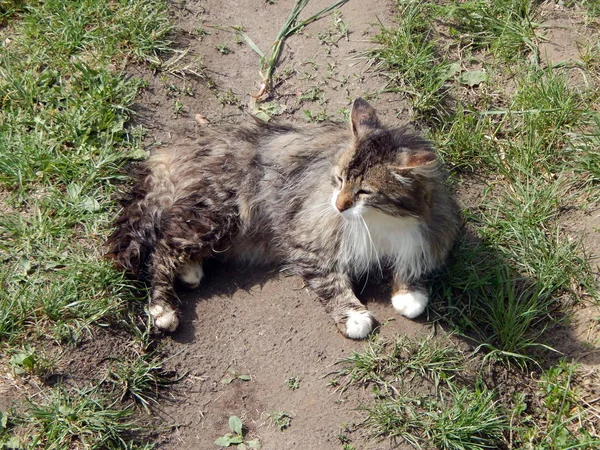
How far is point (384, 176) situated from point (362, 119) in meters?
0.49

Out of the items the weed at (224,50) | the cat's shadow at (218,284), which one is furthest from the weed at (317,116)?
the cat's shadow at (218,284)

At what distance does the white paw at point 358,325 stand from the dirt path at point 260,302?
0.24ft

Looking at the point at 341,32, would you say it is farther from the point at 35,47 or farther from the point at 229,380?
the point at 229,380

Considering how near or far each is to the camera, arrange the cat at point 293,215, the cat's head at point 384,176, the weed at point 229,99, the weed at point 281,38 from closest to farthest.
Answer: the cat's head at point 384,176, the cat at point 293,215, the weed at point 229,99, the weed at point 281,38

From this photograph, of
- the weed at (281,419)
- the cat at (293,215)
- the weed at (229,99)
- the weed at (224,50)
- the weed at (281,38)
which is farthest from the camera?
the weed at (224,50)

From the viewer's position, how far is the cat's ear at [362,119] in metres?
4.30

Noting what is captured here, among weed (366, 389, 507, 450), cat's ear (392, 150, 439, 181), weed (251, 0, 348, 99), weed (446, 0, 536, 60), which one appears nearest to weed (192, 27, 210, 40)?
weed (251, 0, 348, 99)

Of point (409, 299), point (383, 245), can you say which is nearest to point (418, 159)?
point (383, 245)

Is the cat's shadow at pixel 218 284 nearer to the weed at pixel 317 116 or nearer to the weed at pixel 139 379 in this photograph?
the weed at pixel 139 379

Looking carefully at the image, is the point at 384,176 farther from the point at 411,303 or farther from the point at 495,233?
the point at 495,233

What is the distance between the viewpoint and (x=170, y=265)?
463cm

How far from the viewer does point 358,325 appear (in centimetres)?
447

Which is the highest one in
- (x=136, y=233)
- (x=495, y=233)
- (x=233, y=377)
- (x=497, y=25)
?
(x=497, y=25)

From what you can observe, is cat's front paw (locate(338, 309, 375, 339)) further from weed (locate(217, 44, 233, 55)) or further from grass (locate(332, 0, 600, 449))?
weed (locate(217, 44, 233, 55))
